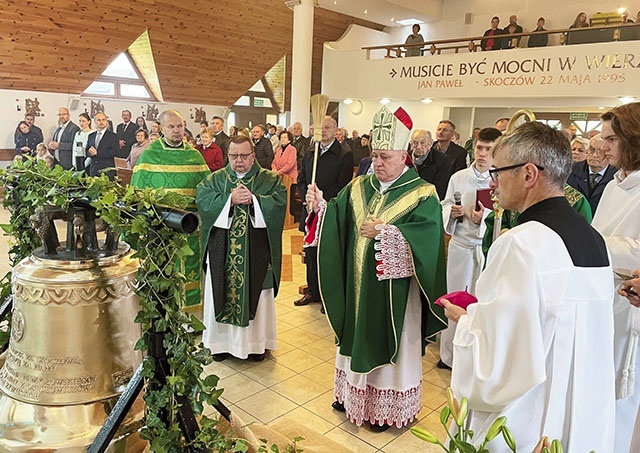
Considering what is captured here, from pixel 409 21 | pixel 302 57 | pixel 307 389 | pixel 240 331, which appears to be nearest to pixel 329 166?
pixel 240 331

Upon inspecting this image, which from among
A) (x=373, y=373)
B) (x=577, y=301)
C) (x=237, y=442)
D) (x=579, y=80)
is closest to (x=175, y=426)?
(x=237, y=442)

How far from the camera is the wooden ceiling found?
10.8 m

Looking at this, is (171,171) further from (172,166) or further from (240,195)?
(240,195)

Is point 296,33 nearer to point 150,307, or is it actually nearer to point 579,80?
point 579,80

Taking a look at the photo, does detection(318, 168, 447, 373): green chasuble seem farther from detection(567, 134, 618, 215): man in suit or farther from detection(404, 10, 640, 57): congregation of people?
detection(404, 10, 640, 57): congregation of people

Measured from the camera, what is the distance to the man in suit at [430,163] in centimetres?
516

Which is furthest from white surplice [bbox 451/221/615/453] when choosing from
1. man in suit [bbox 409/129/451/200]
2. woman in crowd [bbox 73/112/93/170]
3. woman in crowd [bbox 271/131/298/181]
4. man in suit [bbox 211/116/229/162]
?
woman in crowd [bbox 73/112/93/170]

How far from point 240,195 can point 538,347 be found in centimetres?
275

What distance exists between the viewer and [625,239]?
2.25m

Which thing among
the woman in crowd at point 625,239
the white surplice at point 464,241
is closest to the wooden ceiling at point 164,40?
the white surplice at point 464,241

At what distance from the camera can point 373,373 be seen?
10.3ft

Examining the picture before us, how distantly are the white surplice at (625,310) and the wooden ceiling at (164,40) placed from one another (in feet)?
36.9

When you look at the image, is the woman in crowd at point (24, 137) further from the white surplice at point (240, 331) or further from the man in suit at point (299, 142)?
the white surplice at point (240, 331)

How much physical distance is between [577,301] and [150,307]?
1.17m
